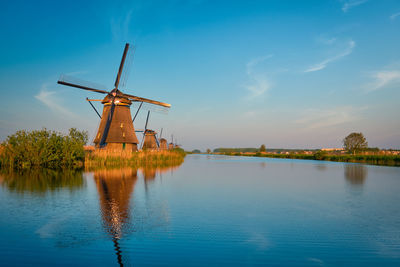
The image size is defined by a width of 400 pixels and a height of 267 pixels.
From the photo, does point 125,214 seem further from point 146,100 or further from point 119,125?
point 146,100

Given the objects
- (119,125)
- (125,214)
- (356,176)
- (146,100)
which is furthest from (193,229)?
(146,100)

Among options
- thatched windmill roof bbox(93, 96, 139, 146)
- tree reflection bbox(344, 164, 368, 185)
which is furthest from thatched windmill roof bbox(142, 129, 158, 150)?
tree reflection bbox(344, 164, 368, 185)

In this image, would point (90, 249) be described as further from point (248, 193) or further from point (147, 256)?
point (248, 193)

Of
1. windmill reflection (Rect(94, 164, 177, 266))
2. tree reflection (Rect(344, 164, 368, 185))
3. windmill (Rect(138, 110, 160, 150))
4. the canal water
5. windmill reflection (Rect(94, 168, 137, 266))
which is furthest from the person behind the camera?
windmill (Rect(138, 110, 160, 150))

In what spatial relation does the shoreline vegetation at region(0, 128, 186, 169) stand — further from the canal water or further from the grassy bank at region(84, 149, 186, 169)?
the canal water

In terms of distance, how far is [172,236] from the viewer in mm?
4859

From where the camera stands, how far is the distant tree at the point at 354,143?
50.8 metres

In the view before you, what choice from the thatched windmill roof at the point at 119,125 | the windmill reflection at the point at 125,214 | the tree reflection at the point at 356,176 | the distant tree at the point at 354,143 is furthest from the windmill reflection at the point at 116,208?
the distant tree at the point at 354,143

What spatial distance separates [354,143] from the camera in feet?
170

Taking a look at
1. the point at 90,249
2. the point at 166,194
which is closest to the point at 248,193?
the point at 166,194

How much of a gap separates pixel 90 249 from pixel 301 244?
350 centimetres

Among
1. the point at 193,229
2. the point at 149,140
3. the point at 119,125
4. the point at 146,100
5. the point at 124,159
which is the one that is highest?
the point at 146,100

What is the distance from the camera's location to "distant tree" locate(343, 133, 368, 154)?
50.8 meters

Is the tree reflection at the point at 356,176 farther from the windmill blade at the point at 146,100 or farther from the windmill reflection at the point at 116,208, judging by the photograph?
the windmill blade at the point at 146,100
